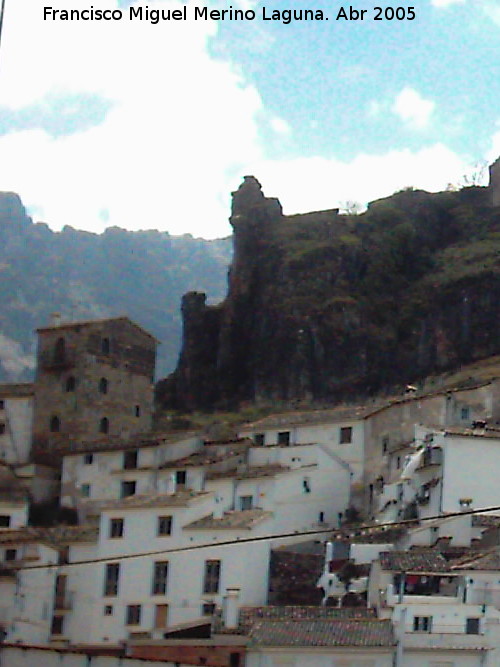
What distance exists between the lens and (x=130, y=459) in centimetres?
6197

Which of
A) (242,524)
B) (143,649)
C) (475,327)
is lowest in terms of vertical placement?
(143,649)

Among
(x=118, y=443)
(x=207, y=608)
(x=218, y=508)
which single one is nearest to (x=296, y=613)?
(x=207, y=608)

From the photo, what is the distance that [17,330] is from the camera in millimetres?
131250

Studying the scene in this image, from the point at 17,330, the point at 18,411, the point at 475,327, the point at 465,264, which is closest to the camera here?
the point at 18,411

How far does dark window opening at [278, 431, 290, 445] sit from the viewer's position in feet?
199

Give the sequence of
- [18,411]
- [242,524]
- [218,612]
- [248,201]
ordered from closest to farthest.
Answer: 1. [218,612]
2. [242,524]
3. [18,411]
4. [248,201]

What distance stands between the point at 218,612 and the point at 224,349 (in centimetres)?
5802

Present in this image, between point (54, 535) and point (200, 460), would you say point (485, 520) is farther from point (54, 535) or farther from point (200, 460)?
point (54, 535)

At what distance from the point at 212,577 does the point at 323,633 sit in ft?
24.5

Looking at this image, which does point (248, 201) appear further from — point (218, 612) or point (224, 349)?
point (218, 612)

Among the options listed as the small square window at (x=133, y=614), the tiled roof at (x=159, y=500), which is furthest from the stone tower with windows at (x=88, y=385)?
the small square window at (x=133, y=614)

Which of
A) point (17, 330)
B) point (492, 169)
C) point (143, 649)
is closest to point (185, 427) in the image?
point (143, 649)

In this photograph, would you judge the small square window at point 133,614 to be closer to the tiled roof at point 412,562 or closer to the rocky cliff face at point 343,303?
the tiled roof at point 412,562

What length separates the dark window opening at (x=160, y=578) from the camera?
5112cm
